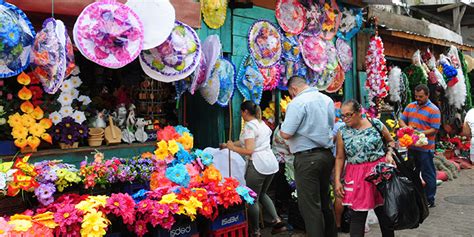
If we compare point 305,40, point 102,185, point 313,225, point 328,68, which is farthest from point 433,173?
point 102,185

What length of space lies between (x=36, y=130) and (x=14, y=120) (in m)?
0.22

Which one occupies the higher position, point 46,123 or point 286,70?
point 286,70

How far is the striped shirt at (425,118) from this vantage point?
6.57m

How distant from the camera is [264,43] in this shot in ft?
21.4

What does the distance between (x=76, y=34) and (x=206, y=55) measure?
1626 mm

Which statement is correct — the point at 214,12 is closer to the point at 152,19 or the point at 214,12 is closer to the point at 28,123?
the point at 152,19

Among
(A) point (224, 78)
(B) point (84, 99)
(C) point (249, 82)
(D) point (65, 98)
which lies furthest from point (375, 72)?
(D) point (65, 98)

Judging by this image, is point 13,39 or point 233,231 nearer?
point 13,39

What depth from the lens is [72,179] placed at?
404 centimetres

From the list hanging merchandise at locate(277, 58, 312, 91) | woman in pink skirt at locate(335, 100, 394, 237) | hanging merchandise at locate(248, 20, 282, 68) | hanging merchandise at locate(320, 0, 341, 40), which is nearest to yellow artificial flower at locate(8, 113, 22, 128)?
woman in pink skirt at locate(335, 100, 394, 237)

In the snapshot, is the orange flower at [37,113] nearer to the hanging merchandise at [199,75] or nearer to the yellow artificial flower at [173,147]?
the yellow artificial flower at [173,147]

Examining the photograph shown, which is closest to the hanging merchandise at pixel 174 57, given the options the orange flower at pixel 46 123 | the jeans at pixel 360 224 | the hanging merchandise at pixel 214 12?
the orange flower at pixel 46 123

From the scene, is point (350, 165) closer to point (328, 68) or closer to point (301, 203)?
point (301, 203)

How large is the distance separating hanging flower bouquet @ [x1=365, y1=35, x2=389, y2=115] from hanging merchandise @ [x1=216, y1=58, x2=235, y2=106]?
391 centimetres
